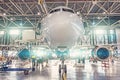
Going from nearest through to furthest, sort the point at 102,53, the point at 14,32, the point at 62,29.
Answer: the point at 62,29 < the point at 102,53 < the point at 14,32

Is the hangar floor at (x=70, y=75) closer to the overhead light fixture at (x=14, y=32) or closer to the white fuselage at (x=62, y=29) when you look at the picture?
the white fuselage at (x=62, y=29)

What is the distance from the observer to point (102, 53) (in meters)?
12.4

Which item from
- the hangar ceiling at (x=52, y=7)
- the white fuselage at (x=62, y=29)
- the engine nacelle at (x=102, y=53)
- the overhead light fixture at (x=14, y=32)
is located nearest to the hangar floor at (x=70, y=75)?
the engine nacelle at (x=102, y=53)

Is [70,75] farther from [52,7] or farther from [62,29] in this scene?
[52,7]

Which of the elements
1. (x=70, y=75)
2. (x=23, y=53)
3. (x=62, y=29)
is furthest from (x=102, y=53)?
(x=23, y=53)

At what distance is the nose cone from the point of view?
40.4 feet

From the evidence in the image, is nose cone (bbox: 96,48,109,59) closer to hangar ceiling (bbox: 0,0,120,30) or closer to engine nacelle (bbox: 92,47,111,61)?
engine nacelle (bbox: 92,47,111,61)

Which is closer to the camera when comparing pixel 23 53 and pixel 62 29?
pixel 62 29

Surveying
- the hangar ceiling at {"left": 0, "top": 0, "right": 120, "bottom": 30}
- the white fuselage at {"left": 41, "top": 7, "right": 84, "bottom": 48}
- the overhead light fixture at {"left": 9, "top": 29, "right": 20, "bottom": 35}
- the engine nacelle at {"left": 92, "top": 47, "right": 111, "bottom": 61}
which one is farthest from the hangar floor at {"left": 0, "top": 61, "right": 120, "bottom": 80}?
the overhead light fixture at {"left": 9, "top": 29, "right": 20, "bottom": 35}

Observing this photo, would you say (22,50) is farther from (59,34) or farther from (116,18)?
(116,18)

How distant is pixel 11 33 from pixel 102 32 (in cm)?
1934

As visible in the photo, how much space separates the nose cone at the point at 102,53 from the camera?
1232 centimetres

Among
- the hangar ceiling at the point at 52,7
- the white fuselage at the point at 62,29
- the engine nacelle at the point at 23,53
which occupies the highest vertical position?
the hangar ceiling at the point at 52,7

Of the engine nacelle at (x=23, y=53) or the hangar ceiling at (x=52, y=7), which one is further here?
the hangar ceiling at (x=52, y=7)
